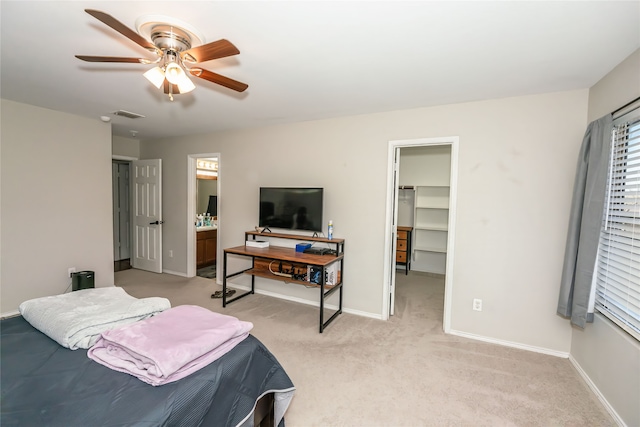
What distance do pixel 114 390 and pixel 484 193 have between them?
121 inches

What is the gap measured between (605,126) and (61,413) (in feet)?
11.2

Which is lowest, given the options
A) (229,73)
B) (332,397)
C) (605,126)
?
(332,397)

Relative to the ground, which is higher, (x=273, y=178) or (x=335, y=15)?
(x=335, y=15)

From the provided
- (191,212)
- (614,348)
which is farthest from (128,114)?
(614,348)

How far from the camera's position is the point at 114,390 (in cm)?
110

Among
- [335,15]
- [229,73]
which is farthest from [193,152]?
[335,15]

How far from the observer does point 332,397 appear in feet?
6.41

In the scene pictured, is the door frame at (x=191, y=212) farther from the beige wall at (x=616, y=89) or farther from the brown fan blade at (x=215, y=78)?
the beige wall at (x=616, y=89)

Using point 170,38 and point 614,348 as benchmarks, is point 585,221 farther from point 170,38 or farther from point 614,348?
point 170,38

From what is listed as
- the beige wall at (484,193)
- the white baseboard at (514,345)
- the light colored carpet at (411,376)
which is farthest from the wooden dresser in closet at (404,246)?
the white baseboard at (514,345)

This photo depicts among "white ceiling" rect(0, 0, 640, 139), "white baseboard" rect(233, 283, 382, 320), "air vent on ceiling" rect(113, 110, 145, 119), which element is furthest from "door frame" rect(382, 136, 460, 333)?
"air vent on ceiling" rect(113, 110, 145, 119)

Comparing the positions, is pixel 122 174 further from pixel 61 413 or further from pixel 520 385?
pixel 520 385

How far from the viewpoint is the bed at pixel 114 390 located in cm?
98

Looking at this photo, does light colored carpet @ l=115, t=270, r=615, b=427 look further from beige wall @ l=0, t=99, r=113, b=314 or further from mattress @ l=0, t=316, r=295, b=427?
beige wall @ l=0, t=99, r=113, b=314
